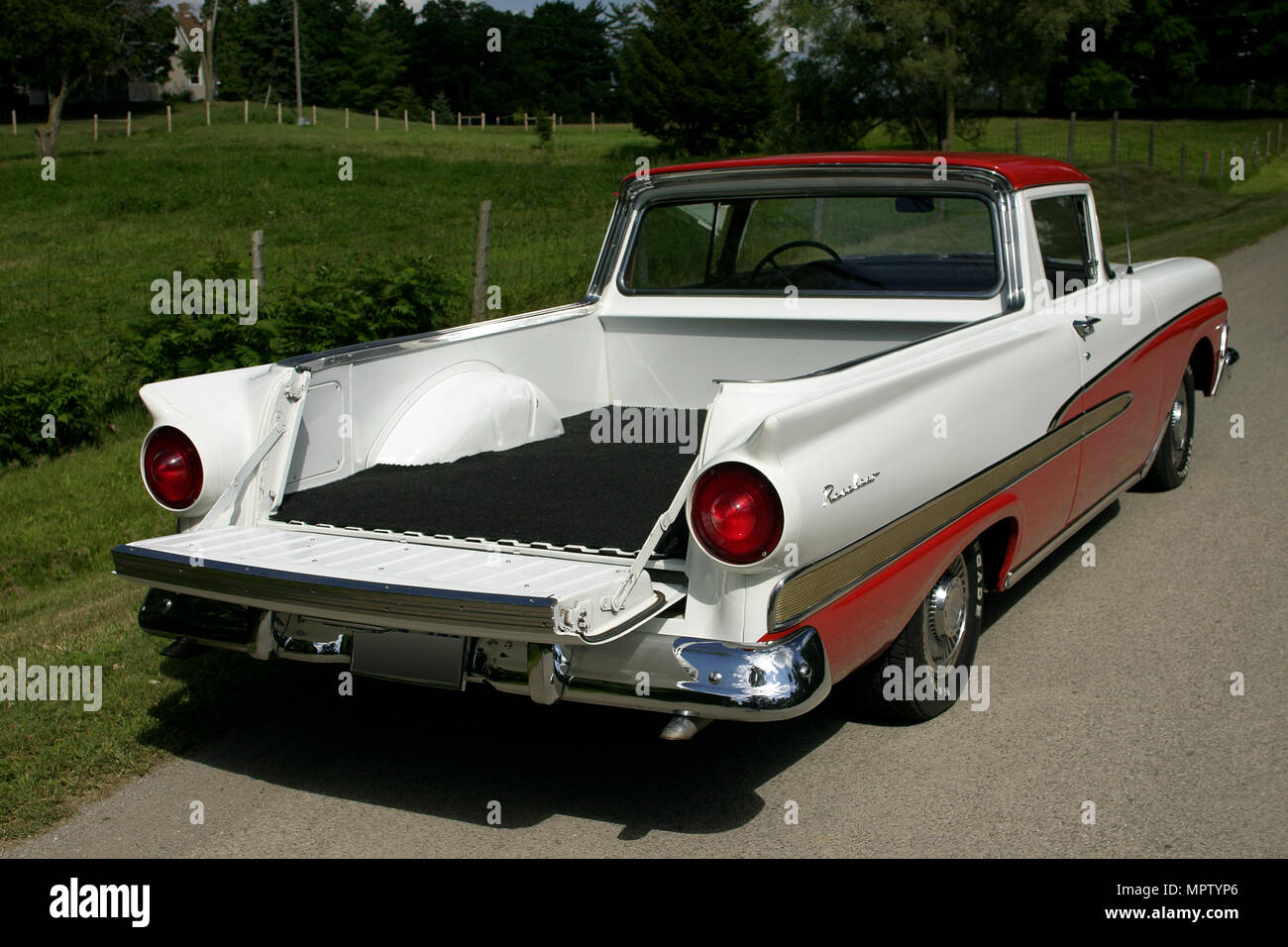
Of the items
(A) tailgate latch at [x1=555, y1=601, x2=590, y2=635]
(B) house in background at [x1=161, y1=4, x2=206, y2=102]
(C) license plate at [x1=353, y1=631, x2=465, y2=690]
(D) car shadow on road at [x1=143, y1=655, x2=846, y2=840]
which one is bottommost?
(D) car shadow on road at [x1=143, y1=655, x2=846, y2=840]

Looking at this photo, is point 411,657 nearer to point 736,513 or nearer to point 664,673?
point 664,673

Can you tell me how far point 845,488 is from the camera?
326cm

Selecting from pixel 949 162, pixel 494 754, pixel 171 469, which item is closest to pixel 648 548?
pixel 494 754

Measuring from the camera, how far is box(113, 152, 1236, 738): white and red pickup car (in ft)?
10.4

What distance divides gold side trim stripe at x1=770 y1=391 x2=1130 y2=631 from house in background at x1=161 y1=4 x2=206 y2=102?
78211 millimetres

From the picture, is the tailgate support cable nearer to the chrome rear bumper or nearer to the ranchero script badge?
the chrome rear bumper

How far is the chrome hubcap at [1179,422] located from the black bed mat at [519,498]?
2923 millimetres

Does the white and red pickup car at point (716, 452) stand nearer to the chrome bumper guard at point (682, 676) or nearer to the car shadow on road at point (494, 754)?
the chrome bumper guard at point (682, 676)

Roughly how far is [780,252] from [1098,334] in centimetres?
140

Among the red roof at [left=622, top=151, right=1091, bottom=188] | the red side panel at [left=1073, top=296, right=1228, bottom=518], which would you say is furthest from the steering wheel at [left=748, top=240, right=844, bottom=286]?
the red side panel at [left=1073, top=296, right=1228, bottom=518]

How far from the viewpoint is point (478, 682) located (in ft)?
10.7

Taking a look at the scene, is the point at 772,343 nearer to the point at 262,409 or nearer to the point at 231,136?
the point at 262,409

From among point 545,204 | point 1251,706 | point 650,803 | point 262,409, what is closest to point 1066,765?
point 1251,706

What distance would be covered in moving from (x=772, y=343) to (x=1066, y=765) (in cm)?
235
